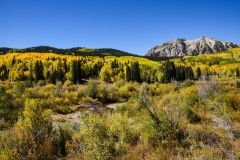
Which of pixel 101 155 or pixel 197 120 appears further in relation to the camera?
pixel 197 120

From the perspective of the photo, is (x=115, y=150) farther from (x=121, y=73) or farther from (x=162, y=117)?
(x=121, y=73)

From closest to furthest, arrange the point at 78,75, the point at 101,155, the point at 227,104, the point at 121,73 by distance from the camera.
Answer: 1. the point at 101,155
2. the point at 227,104
3. the point at 78,75
4. the point at 121,73

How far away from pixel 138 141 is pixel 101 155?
8768 mm

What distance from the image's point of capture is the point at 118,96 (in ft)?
249

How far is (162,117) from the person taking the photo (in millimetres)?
21984

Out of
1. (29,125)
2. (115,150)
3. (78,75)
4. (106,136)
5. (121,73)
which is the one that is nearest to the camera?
(115,150)

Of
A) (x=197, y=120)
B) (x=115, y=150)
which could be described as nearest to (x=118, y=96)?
(x=197, y=120)

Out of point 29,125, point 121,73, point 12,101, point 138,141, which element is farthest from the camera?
point 121,73

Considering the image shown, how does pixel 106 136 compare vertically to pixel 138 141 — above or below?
above

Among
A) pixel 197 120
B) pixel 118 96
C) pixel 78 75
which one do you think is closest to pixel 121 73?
pixel 78 75

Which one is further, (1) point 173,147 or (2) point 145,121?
(2) point 145,121

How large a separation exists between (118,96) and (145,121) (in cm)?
5337

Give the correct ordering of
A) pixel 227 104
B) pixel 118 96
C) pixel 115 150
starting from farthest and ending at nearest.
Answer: pixel 118 96, pixel 227 104, pixel 115 150

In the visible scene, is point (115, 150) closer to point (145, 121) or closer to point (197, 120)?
point (145, 121)
